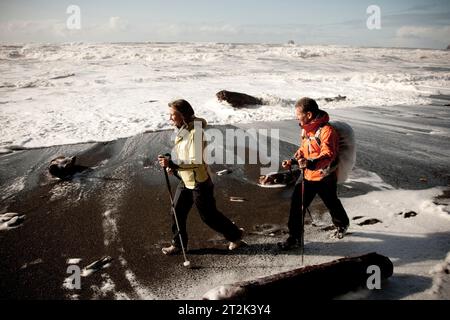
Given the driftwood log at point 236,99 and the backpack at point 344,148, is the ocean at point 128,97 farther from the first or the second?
the backpack at point 344,148

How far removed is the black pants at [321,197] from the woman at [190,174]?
710mm

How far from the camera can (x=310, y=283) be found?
2.89 m

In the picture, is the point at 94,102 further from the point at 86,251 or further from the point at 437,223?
the point at 437,223

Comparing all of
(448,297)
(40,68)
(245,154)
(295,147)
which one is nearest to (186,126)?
(448,297)

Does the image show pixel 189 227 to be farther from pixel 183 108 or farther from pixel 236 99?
pixel 236 99

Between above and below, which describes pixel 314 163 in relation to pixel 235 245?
above

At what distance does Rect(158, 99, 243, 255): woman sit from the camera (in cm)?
370

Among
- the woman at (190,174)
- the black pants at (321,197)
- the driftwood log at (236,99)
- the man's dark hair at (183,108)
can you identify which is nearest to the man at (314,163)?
the black pants at (321,197)

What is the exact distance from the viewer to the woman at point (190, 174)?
3703 mm

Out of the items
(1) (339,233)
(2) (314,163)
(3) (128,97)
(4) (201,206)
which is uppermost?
(3) (128,97)

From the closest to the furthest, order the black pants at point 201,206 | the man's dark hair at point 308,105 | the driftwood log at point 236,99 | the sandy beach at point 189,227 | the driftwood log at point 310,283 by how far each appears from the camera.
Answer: the driftwood log at point 310,283 < the sandy beach at point 189,227 < the man's dark hair at point 308,105 < the black pants at point 201,206 < the driftwood log at point 236,99

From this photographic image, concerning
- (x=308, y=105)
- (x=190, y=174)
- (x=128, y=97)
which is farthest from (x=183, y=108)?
(x=128, y=97)

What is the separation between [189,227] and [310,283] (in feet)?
7.56
